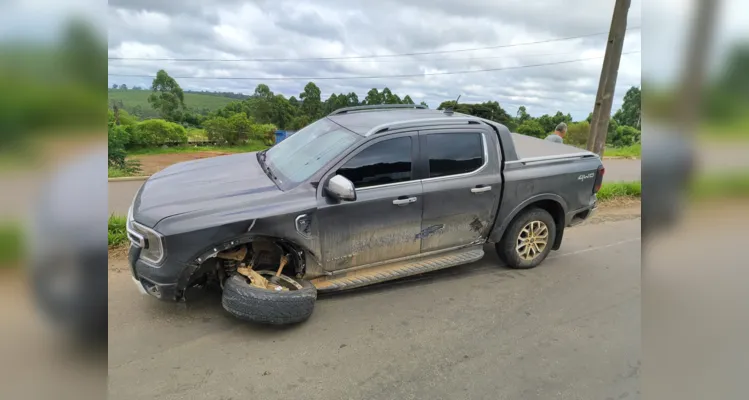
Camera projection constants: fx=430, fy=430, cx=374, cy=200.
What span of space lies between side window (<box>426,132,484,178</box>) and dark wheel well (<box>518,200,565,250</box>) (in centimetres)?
94

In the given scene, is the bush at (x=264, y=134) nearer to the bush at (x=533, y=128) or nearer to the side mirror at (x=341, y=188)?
the bush at (x=533, y=128)

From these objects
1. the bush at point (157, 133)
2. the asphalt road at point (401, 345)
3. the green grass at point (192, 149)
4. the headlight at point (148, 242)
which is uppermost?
the bush at point (157, 133)

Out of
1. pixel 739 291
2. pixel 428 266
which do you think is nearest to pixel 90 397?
pixel 739 291

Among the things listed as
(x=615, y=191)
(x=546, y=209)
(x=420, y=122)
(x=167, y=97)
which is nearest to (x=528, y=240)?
(x=546, y=209)

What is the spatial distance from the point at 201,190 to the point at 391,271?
1.88 m

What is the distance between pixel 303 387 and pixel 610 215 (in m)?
6.58

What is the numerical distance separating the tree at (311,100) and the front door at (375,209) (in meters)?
11.6

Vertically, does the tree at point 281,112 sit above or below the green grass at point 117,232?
above

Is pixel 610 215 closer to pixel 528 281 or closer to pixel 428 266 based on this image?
pixel 528 281

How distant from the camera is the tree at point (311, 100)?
15258mm

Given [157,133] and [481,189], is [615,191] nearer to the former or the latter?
[481,189]

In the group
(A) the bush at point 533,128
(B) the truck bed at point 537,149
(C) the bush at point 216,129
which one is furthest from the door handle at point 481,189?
(A) the bush at point 533,128

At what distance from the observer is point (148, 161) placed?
1006 cm

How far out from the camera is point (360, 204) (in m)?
3.79
